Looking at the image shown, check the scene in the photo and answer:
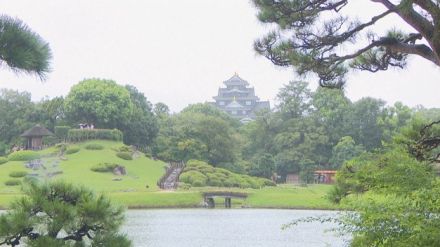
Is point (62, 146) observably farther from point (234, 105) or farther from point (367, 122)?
point (234, 105)

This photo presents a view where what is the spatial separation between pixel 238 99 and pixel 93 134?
4396 centimetres

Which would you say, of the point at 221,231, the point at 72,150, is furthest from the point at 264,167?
the point at 221,231

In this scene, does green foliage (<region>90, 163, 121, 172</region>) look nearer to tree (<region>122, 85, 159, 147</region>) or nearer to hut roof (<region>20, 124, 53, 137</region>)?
hut roof (<region>20, 124, 53, 137</region>)

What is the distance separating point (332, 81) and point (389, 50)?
917 mm

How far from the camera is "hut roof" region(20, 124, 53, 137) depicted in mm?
46812

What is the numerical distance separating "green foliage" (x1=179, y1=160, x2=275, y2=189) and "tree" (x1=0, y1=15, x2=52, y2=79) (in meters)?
35.9

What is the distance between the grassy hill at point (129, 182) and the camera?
35312mm

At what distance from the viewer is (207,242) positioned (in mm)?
19469

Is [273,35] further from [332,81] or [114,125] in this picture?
[114,125]

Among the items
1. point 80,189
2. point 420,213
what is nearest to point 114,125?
point 80,189

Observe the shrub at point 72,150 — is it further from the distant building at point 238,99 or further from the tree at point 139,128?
the distant building at point 238,99

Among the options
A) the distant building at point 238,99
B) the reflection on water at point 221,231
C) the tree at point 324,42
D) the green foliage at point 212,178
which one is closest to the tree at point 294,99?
the green foliage at point 212,178

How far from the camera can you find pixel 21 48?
4719 mm

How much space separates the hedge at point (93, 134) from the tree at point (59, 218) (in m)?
39.6
